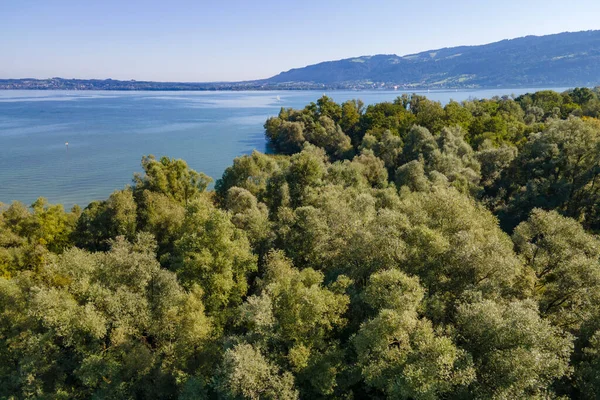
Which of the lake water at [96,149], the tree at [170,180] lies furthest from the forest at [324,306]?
the lake water at [96,149]

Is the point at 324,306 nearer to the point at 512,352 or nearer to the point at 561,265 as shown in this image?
the point at 512,352

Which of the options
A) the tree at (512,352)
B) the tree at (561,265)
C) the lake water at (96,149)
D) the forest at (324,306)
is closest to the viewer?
the tree at (512,352)

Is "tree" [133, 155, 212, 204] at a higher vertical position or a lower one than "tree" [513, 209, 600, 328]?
higher

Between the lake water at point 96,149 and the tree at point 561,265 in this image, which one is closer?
the tree at point 561,265

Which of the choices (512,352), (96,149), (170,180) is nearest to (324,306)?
(512,352)

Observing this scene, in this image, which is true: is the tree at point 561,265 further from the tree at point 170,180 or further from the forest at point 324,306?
the tree at point 170,180

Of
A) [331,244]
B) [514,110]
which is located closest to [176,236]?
[331,244]

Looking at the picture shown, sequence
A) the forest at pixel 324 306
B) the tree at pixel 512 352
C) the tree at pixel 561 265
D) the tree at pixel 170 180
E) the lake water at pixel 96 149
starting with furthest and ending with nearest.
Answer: the lake water at pixel 96 149 → the tree at pixel 170 180 → the tree at pixel 561 265 → the forest at pixel 324 306 → the tree at pixel 512 352

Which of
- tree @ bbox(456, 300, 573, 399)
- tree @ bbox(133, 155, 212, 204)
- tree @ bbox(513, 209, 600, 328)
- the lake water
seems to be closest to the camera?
tree @ bbox(456, 300, 573, 399)

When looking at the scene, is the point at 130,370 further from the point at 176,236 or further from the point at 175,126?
the point at 175,126

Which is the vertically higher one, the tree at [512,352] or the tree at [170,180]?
the tree at [170,180]

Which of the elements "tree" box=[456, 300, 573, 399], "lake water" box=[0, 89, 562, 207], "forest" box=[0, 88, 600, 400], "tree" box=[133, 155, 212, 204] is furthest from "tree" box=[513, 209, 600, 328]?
"lake water" box=[0, 89, 562, 207]

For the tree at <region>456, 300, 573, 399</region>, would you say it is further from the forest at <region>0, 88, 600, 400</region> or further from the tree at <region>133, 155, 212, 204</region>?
the tree at <region>133, 155, 212, 204</region>
